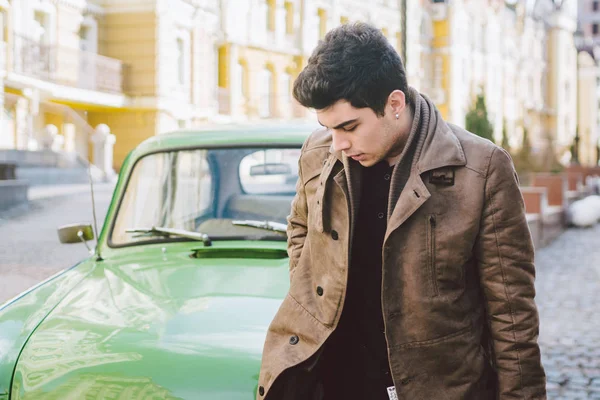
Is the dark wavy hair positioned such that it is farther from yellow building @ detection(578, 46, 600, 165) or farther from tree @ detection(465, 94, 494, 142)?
yellow building @ detection(578, 46, 600, 165)

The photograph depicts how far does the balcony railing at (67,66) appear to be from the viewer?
83.8ft

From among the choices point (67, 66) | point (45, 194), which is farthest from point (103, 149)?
point (45, 194)

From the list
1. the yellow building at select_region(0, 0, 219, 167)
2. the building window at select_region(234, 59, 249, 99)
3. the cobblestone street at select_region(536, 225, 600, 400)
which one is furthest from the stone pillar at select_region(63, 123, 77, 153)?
the cobblestone street at select_region(536, 225, 600, 400)

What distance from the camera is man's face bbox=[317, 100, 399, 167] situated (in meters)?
2.18

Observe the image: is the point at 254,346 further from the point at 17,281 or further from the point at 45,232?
the point at 45,232

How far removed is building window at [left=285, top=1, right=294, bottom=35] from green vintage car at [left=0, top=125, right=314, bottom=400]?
34.3 m

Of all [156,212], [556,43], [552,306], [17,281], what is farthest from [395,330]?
[556,43]

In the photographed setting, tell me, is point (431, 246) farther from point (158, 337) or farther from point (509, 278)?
point (158, 337)

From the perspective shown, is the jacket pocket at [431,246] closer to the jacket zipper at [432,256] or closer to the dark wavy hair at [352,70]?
the jacket zipper at [432,256]

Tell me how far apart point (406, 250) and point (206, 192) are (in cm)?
214

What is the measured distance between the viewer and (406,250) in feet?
7.32

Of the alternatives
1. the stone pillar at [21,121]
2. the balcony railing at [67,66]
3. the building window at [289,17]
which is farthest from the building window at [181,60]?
the building window at [289,17]

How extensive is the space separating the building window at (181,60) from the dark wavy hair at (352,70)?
30.0 meters

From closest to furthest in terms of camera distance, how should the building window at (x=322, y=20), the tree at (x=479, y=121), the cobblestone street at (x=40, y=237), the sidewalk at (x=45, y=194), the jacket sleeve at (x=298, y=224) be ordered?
the jacket sleeve at (x=298, y=224) → the cobblestone street at (x=40, y=237) → the sidewalk at (x=45, y=194) → the tree at (x=479, y=121) → the building window at (x=322, y=20)
